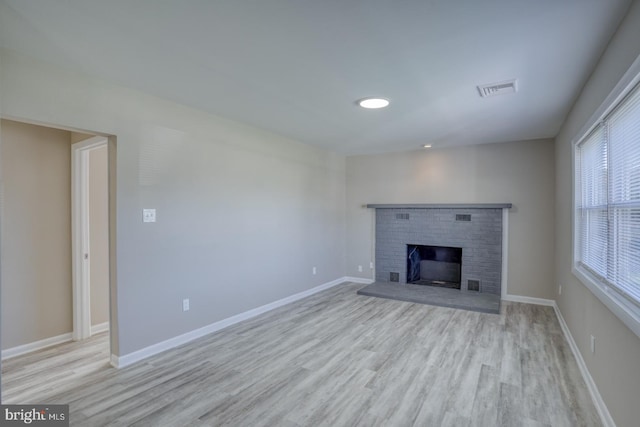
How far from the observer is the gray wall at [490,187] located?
4664 millimetres

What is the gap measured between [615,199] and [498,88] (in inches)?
48.2

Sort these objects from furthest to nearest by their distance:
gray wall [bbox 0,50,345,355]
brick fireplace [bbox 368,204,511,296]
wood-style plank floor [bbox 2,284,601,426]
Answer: brick fireplace [bbox 368,204,511,296] < gray wall [bbox 0,50,345,355] < wood-style plank floor [bbox 2,284,601,426]

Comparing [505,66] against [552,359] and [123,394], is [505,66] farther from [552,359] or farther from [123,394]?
[123,394]

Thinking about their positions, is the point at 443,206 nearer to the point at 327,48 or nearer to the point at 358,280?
the point at 358,280

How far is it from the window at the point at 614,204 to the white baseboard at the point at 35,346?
474 centimetres

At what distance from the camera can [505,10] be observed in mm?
1692

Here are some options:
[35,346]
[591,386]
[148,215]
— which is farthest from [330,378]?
[35,346]

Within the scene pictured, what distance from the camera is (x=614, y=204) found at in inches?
82.5

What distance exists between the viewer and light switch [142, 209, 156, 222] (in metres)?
2.97

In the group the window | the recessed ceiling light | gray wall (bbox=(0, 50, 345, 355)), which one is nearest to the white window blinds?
the window

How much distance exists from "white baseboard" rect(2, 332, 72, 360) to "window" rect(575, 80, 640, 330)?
474 cm

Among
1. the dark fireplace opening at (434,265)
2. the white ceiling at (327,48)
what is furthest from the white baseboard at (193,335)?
the white ceiling at (327,48)

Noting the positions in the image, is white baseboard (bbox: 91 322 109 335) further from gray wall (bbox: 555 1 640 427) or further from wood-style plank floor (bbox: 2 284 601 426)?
gray wall (bbox: 555 1 640 427)

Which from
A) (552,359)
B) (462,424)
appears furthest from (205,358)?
(552,359)
